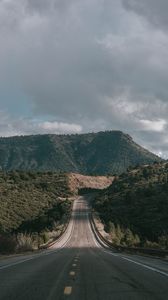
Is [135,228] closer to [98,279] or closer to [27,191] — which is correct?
[27,191]

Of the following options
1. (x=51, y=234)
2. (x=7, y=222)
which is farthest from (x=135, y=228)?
(x=7, y=222)

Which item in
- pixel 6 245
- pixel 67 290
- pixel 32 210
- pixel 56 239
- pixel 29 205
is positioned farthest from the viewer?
pixel 29 205

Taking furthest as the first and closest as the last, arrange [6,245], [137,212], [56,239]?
[137,212] < [56,239] < [6,245]

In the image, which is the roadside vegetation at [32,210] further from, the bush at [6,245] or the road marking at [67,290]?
the road marking at [67,290]

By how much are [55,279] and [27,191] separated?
450 ft

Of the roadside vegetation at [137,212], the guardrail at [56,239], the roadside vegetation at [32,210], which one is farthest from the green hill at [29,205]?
the roadside vegetation at [137,212]

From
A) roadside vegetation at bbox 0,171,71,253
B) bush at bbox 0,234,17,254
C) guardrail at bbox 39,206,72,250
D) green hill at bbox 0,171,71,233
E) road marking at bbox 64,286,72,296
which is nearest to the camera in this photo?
road marking at bbox 64,286,72,296

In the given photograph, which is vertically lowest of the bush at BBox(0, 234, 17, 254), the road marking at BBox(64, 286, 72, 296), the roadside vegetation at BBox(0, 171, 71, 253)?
the road marking at BBox(64, 286, 72, 296)

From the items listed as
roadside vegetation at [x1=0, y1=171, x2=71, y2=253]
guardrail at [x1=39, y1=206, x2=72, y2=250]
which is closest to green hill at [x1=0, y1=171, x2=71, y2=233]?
roadside vegetation at [x1=0, y1=171, x2=71, y2=253]

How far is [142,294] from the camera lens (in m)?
13.9

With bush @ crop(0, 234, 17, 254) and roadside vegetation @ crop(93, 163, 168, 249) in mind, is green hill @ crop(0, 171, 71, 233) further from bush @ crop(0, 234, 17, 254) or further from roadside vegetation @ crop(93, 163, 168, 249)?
bush @ crop(0, 234, 17, 254)

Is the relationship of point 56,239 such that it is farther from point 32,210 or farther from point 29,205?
point 29,205

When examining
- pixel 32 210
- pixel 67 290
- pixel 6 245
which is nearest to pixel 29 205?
pixel 32 210

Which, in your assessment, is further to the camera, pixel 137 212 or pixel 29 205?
pixel 29 205
